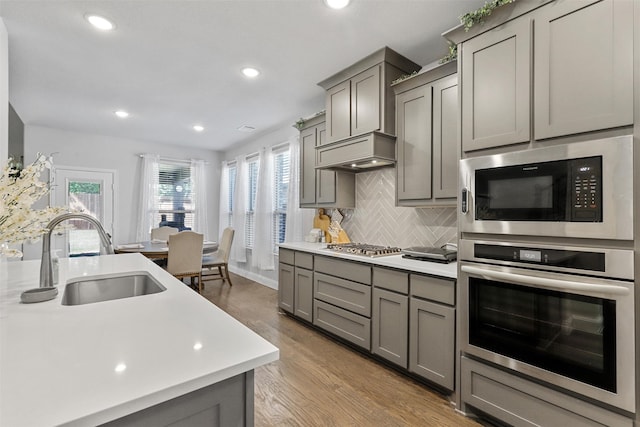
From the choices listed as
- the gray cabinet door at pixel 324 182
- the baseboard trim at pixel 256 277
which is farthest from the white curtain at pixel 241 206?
the gray cabinet door at pixel 324 182

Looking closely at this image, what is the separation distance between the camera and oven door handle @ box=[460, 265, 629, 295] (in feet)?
4.51

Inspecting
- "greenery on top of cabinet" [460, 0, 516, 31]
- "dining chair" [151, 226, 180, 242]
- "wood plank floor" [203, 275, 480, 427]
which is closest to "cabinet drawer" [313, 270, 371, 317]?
"wood plank floor" [203, 275, 480, 427]

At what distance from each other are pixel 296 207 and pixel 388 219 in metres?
1.61

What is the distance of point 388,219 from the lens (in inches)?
128

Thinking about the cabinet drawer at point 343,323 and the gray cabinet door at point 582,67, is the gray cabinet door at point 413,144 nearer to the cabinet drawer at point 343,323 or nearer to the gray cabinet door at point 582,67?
the gray cabinet door at point 582,67

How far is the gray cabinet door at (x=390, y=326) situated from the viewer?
231cm

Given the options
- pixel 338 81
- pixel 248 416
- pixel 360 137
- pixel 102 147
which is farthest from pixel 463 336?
pixel 102 147

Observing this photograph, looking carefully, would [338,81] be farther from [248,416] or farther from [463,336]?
[248,416]

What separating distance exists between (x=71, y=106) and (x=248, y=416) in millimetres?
4902

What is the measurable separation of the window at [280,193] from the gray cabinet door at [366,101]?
2.09 meters

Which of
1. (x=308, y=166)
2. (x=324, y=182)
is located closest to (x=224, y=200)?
(x=308, y=166)

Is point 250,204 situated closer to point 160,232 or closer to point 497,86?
point 160,232

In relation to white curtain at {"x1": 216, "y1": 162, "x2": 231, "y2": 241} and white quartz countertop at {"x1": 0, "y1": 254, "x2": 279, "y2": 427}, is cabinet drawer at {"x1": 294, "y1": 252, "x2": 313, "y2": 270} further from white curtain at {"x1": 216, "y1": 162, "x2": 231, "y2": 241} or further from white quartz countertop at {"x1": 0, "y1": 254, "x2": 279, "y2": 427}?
white curtain at {"x1": 216, "y1": 162, "x2": 231, "y2": 241}

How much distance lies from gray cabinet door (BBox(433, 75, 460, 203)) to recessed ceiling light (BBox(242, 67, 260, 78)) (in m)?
1.72
